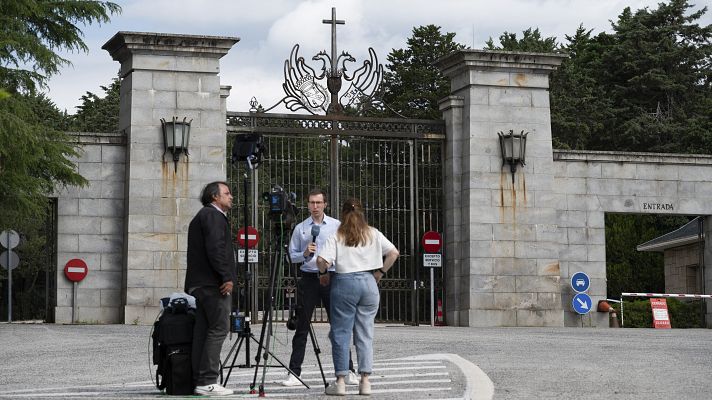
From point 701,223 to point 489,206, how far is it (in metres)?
4.78

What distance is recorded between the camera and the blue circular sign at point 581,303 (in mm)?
23328

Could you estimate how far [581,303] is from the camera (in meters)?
23.3

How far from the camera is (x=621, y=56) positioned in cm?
5266

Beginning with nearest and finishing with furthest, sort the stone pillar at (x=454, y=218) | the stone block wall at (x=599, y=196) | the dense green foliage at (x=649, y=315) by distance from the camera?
1. the stone pillar at (x=454, y=218)
2. the stone block wall at (x=599, y=196)
3. the dense green foliage at (x=649, y=315)

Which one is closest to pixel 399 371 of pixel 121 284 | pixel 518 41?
pixel 121 284

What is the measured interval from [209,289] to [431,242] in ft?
41.6

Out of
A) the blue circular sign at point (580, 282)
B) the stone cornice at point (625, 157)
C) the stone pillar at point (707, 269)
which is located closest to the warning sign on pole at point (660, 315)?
the stone pillar at point (707, 269)

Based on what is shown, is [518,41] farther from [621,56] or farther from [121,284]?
[121,284]

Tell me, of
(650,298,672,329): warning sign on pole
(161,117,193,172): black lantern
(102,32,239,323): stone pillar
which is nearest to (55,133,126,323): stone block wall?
(102,32,239,323): stone pillar

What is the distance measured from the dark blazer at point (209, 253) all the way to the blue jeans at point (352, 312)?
89cm

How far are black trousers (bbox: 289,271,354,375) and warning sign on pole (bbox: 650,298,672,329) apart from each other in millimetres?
15082

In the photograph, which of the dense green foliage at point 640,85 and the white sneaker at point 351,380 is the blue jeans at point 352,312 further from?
the dense green foliage at point 640,85

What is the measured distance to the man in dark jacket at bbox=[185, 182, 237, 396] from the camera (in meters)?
10.5

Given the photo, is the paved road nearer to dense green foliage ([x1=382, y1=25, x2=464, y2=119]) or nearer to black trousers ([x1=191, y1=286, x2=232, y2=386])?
black trousers ([x1=191, y1=286, x2=232, y2=386])
